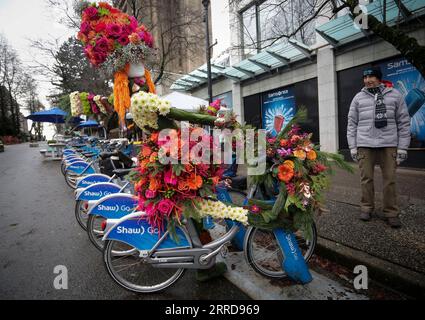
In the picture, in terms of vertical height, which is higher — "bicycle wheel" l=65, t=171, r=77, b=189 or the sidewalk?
"bicycle wheel" l=65, t=171, r=77, b=189

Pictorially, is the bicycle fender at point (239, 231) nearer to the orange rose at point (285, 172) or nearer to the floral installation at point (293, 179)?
the floral installation at point (293, 179)

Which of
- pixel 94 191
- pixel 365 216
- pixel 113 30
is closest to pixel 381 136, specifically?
pixel 365 216

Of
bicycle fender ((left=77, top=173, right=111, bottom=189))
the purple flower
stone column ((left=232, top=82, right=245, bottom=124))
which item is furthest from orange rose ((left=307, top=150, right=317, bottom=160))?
stone column ((left=232, top=82, right=245, bottom=124))

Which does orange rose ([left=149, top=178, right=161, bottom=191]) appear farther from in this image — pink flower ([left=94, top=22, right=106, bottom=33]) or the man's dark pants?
the man's dark pants

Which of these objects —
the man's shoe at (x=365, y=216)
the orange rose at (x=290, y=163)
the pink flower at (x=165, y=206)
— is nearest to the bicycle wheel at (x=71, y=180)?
the pink flower at (x=165, y=206)

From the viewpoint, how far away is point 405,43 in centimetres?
390

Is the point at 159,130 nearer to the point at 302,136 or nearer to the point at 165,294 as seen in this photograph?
the point at 302,136

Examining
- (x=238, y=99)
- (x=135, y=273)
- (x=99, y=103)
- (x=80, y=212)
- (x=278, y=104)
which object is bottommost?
(x=135, y=273)

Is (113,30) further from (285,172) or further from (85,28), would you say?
(285,172)

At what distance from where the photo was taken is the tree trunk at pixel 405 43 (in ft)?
12.4

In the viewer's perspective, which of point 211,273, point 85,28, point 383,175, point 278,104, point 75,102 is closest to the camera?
point 211,273

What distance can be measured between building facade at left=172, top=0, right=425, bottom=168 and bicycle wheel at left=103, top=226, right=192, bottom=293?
338cm

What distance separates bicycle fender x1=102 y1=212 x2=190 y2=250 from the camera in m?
2.37

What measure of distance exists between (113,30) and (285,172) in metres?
3.11
